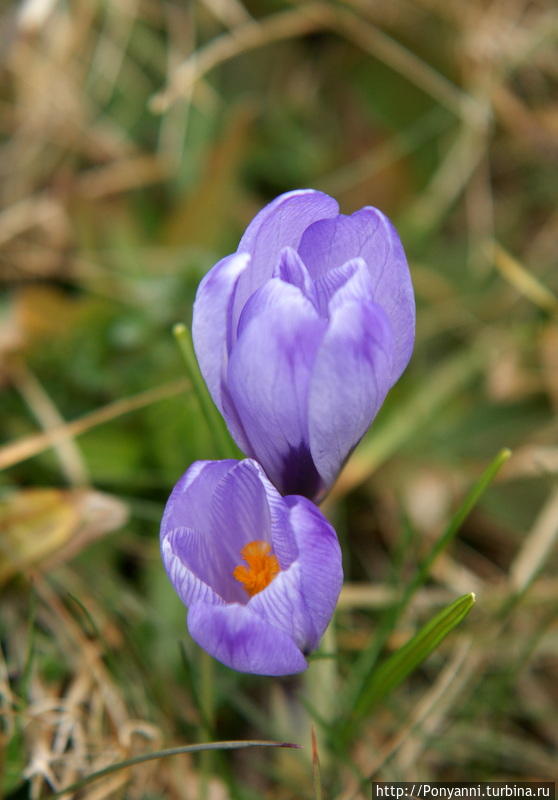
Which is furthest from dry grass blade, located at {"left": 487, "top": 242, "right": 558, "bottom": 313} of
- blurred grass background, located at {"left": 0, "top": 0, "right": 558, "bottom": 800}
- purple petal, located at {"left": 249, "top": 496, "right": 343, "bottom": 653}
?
purple petal, located at {"left": 249, "top": 496, "right": 343, "bottom": 653}

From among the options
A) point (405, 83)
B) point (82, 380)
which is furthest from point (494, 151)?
point (82, 380)

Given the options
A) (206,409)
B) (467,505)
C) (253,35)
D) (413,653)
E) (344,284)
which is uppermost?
(253,35)

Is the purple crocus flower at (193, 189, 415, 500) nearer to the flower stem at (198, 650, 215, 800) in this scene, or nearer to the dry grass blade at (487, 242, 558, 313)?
the flower stem at (198, 650, 215, 800)

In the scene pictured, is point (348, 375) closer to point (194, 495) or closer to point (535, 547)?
point (194, 495)

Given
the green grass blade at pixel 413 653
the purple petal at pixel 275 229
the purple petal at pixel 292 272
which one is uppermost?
the purple petal at pixel 275 229

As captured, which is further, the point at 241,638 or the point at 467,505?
the point at 467,505

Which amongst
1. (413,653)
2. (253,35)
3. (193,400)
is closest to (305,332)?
(413,653)

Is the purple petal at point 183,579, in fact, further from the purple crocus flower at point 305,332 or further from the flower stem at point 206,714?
the flower stem at point 206,714

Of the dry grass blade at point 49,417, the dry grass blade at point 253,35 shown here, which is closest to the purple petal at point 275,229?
the dry grass blade at point 49,417
